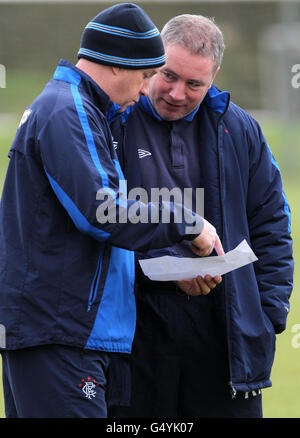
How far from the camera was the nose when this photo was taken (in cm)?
234

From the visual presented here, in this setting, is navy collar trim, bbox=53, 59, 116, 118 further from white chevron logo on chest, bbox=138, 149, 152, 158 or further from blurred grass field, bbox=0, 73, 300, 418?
blurred grass field, bbox=0, 73, 300, 418

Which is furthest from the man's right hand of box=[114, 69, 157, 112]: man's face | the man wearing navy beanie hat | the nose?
the nose

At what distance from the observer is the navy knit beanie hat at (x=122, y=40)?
6.23 feet

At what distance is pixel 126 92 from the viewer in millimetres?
1954

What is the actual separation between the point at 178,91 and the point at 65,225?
71 cm

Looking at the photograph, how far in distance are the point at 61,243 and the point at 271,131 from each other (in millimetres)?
15307

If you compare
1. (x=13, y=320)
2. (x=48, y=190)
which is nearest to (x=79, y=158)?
(x=48, y=190)

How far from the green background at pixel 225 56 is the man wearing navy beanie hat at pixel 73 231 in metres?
11.1

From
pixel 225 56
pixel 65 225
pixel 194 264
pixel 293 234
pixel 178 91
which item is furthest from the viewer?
pixel 225 56

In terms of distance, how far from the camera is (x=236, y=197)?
2.38 m

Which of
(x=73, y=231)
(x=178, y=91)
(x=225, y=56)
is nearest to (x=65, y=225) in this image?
(x=73, y=231)

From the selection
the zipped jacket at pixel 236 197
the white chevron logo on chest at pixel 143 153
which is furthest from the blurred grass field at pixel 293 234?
the white chevron logo on chest at pixel 143 153

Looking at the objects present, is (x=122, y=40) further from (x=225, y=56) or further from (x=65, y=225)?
(x=225, y=56)
